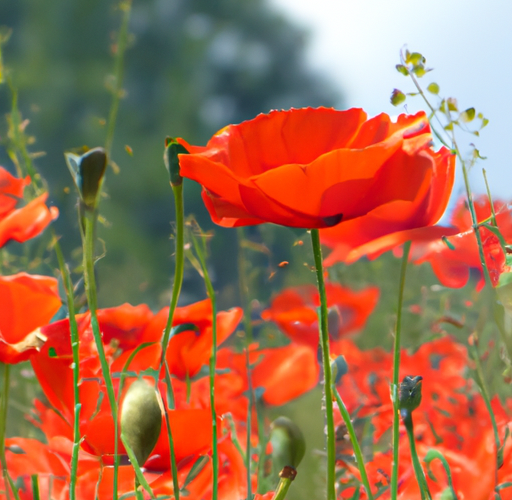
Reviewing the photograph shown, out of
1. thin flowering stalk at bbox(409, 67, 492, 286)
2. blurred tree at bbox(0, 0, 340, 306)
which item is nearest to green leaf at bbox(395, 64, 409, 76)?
thin flowering stalk at bbox(409, 67, 492, 286)

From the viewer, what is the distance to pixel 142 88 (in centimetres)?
698

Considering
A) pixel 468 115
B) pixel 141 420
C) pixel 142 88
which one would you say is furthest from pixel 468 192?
pixel 142 88

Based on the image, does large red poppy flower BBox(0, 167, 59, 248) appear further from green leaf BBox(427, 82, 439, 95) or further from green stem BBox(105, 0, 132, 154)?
green leaf BBox(427, 82, 439, 95)

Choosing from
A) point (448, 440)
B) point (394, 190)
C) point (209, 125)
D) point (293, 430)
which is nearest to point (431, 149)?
point (394, 190)

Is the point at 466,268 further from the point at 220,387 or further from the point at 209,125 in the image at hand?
the point at 209,125

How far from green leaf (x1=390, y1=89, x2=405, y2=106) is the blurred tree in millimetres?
5735

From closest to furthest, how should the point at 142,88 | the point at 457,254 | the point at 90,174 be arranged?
the point at 90,174
the point at 457,254
the point at 142,88

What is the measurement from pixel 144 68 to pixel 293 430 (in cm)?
706

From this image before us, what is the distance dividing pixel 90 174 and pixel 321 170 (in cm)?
9

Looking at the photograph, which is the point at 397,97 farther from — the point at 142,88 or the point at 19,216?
the point at 142,88

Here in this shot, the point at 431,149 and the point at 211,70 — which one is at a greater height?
the point at 211,70

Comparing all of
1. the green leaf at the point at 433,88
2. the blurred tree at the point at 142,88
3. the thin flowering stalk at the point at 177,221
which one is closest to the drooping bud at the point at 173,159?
the thin flowering stalk at the point at 177,221

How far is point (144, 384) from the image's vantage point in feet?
0.83

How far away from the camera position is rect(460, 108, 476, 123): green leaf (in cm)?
28
